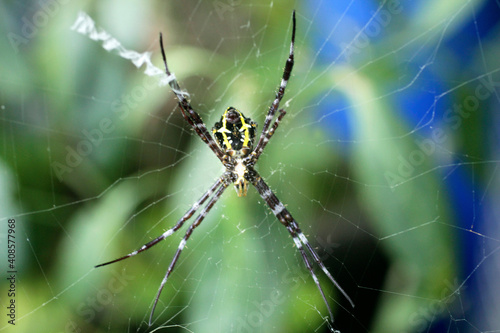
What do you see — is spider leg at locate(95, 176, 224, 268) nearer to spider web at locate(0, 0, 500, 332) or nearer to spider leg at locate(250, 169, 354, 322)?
spider web at locate(0, 0, 500, 332)

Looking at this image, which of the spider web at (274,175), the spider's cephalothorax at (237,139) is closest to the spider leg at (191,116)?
the spider's cephalothorax at (237,139)

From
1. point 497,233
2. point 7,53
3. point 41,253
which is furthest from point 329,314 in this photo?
point 7,53

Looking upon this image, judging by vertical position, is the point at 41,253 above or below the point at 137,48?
below

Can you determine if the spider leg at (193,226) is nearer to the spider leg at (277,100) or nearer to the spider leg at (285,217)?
the spider leg at (285,217)

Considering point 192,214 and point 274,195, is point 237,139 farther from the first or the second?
point 192,214

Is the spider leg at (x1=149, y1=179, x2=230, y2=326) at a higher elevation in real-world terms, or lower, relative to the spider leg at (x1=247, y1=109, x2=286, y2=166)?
lower

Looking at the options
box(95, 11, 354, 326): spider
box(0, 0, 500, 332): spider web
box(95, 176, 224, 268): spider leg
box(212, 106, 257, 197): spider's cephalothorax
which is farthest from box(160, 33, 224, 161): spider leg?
box(95, 176, 224, 268): spider leg

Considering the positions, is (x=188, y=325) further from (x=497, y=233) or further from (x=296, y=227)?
(x=497, y=233)

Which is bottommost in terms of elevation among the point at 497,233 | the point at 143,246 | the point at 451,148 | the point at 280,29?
the point at 497,233
